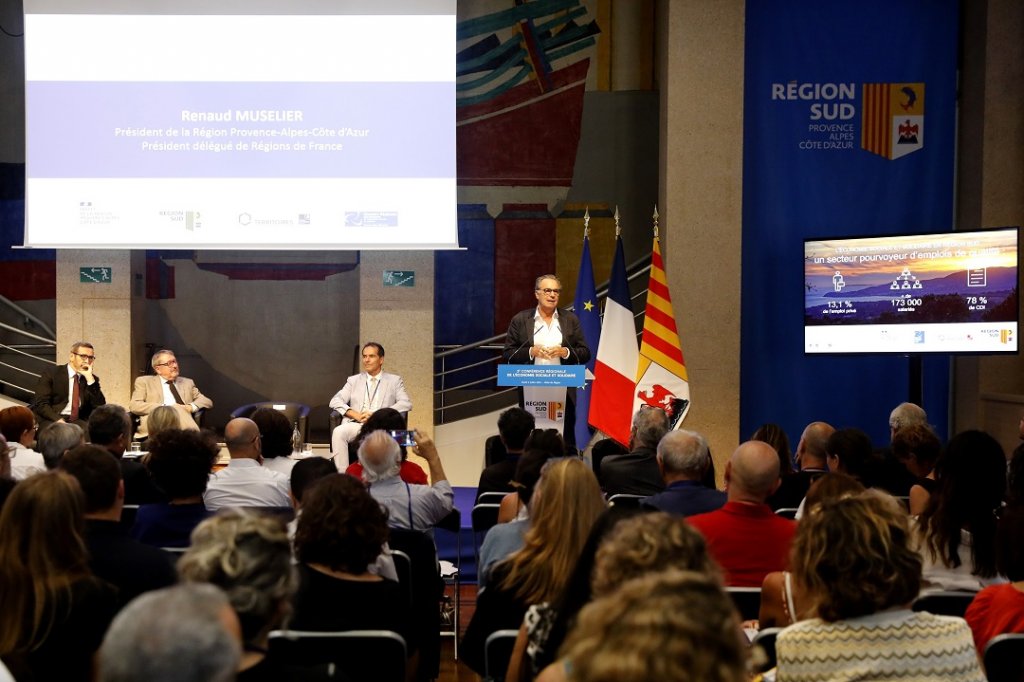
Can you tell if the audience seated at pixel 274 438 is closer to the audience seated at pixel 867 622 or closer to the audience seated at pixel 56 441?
the audience seated at pixel 56 441

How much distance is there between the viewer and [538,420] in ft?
21.8

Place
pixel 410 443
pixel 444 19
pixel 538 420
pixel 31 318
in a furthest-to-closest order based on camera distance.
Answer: pixel 31 318 → pixel 444 19 → pixel 538 420 → pixel 410 443

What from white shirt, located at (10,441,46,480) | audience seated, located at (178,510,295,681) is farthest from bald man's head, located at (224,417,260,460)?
audience seated, located at (178,510,295,681)

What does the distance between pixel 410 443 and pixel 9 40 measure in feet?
24.5

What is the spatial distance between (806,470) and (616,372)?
8.99 ft

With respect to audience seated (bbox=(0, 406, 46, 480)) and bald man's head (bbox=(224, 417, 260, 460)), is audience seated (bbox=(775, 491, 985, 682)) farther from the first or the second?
audience seated (bbox=(0, 406, 46, 480))

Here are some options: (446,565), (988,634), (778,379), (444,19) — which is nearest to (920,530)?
(988,634)

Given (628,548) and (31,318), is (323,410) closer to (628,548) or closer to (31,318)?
(31,318)

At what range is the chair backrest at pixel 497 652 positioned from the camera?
2.48 meters

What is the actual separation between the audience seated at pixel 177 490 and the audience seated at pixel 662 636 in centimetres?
254

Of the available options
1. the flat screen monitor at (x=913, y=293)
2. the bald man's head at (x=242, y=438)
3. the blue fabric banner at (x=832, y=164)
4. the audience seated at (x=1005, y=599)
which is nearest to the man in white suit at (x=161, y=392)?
the bald man's head at (x=242, y=438)

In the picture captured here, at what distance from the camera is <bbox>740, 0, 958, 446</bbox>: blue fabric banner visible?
26.7 ft

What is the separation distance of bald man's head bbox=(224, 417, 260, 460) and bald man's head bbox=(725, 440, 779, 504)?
6.59 ft

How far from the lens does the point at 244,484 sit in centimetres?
396
